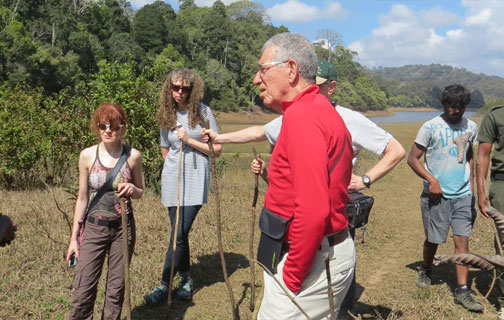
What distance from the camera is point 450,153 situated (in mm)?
4555

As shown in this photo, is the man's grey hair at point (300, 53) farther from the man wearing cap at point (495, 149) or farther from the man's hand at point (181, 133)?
the man wearing cap at point (495, 149)

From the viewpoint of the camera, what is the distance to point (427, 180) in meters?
4.64

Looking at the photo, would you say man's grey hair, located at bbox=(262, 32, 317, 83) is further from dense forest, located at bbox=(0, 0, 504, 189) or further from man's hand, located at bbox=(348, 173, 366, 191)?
dense forest, located at bbox=(0, 0, 504, 189)

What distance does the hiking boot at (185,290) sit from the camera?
4434 mm

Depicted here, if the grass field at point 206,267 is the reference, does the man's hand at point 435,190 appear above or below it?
above

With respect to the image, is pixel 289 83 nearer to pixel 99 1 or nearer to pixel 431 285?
pixel 431 285

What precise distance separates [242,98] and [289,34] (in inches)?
2810

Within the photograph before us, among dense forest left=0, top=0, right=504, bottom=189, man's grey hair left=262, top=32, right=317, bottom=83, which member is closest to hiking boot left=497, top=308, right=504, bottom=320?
man's grey hair left=262, top=32, right=317, bottom=83

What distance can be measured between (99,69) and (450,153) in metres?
13.5

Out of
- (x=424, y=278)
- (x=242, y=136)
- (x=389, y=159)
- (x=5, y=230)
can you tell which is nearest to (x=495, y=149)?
(x=424, y=278)

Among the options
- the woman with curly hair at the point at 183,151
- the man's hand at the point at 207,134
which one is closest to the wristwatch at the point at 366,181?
the man's hand at the point at 207,134

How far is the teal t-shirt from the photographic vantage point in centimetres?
453

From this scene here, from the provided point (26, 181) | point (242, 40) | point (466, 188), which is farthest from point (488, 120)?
point (242, 40)

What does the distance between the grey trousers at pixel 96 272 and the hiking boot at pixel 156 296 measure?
879 mm
